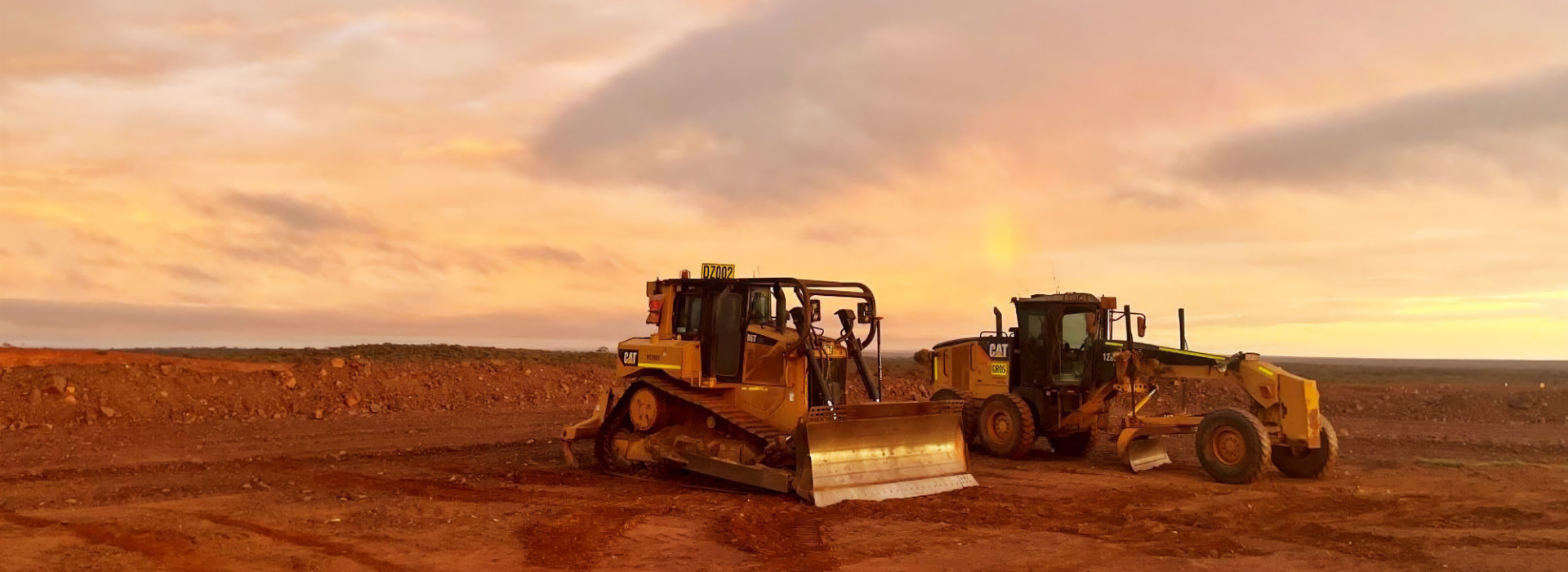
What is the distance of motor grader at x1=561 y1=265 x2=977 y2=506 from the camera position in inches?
472

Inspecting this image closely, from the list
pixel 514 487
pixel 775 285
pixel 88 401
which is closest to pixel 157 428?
pixel 88 401

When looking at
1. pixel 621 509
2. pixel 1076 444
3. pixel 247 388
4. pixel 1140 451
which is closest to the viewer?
pixel 621 509

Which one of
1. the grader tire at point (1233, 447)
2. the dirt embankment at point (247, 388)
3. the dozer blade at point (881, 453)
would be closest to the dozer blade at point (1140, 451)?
the grader tire at point (1233, 447)

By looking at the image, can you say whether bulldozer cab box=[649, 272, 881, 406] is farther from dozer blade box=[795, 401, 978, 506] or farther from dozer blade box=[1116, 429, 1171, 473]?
dozer blade box=[1116, 429, 1171, 473]

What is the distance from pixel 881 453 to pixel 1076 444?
5.83 m

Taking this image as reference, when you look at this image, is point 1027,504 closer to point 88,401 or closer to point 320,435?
point 320,435

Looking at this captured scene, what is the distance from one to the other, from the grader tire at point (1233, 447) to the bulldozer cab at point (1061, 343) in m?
2.06

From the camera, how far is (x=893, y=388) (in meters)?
32.0

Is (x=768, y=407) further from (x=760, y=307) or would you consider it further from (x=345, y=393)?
(x=345, y=393)

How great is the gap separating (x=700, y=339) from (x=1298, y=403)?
295 inches

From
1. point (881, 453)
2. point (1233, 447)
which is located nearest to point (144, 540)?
point (881, 453)

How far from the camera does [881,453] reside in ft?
40.5

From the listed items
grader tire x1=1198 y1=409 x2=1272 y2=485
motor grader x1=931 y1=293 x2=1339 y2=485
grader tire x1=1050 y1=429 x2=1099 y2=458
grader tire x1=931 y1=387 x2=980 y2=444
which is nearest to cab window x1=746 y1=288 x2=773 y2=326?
motor grader x1=931 y1=293 x2=1339 y2=485

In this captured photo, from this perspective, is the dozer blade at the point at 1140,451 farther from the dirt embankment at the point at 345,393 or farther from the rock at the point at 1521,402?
the rock at the point at 1521,402
